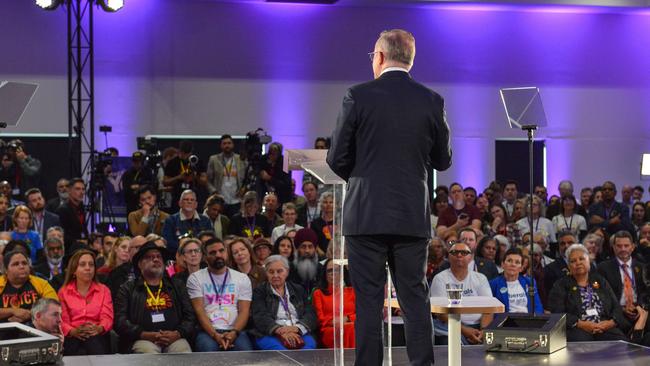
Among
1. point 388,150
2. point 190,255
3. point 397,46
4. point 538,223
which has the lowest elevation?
point 190,255

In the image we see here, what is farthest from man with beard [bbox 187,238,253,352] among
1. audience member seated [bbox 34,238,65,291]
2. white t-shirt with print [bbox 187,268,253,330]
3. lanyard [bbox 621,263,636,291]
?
lanyard [bbox 621,263,636,291]

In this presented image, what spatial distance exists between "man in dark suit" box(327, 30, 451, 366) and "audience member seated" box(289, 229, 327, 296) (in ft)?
11.6

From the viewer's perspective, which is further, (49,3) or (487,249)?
(49,3)

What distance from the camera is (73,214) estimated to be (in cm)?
888

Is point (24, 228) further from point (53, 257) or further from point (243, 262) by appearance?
point (243, 262)

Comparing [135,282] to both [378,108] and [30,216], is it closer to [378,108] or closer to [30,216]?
[30,216]

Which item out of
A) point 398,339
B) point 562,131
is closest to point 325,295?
point 398,339

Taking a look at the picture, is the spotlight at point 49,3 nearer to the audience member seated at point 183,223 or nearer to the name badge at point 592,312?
the audience member seated at point 183,223

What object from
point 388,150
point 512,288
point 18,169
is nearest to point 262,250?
point 512,288

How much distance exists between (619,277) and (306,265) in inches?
93.5

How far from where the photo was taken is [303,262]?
716cm

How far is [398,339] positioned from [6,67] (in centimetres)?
723

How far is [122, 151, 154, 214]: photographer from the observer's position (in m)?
9.65

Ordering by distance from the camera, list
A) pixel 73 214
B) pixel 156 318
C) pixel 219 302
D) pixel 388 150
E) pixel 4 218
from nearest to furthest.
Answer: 1. pixel 388 150
2. pixel 156 318
3. pixel 219 302
4. pixel 4 218
5. pixel 73 214
